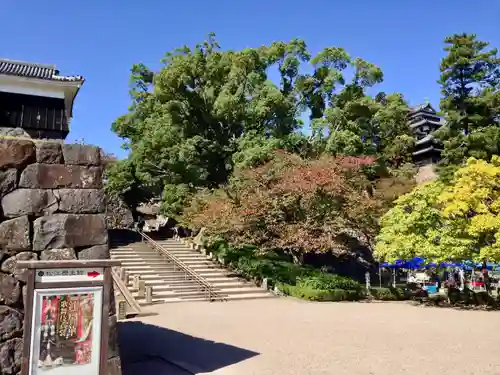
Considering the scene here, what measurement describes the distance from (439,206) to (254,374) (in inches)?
568

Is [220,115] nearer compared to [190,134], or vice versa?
[220,115]

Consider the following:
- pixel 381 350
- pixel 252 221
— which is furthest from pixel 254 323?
pixel 252 221

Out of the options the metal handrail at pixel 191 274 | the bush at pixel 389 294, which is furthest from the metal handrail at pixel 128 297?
the bush at pixel 389 294

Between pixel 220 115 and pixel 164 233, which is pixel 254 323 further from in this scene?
pixel 164 233

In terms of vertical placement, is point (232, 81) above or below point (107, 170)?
above

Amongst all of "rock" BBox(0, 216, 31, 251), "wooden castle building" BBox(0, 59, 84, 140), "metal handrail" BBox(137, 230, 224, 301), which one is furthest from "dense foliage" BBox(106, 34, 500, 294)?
"rock" BBox(0, 216, 31, 251)

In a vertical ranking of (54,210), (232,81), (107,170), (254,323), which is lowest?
(254,323)

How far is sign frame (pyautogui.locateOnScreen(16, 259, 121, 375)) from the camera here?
507 centimetres

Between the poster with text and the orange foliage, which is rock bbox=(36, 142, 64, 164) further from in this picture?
the orange foliage

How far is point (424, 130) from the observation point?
45344mm

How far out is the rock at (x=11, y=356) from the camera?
556cm

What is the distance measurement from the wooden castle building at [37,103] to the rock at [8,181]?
4.35 meters

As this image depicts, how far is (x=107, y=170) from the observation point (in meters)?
30.5

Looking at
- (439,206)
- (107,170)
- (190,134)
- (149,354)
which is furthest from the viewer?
(107,170)
